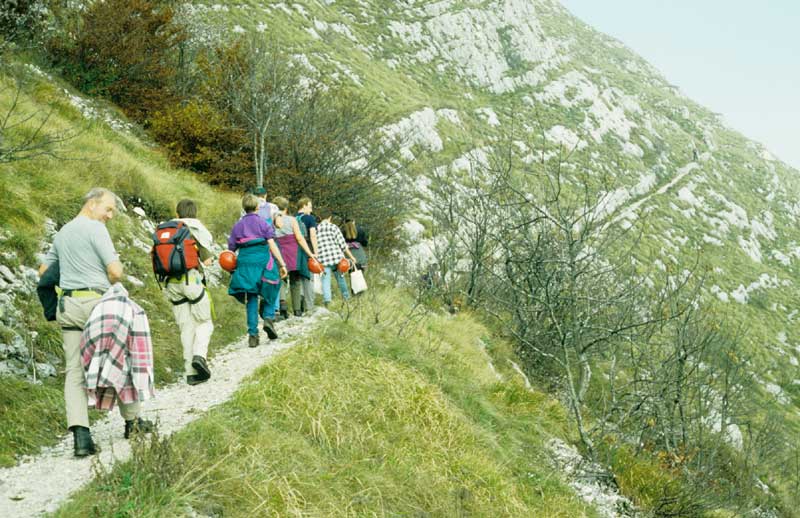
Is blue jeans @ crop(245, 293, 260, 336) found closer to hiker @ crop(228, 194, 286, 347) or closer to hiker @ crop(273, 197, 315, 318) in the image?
hiker @ crop(228, 194, 286, 347)

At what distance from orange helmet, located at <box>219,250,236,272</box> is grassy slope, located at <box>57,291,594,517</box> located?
1.44 m

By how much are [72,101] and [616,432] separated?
12943 mm

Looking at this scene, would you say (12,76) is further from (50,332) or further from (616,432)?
(616,432)

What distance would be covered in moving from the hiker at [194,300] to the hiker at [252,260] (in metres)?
1.15

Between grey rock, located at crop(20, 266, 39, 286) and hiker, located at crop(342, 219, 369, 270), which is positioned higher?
grey rock, located at crop(20, 266, 39, 286)

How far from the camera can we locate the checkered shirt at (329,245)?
10.5m

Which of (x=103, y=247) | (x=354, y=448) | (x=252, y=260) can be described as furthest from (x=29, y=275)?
(x=354, y=448)

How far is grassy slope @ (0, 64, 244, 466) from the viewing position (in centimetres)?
552

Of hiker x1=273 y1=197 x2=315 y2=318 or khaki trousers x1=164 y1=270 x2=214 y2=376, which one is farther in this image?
hiker x1=273 y1=197 x2=315 y2=318

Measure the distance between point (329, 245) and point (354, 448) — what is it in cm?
571

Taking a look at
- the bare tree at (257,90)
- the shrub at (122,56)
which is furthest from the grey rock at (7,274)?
the shrub at (122,56)

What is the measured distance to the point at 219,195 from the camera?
1437 centimetres

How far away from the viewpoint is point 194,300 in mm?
6539

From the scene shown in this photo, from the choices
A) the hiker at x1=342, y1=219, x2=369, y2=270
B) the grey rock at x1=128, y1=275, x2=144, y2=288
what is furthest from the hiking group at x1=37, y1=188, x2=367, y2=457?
the grey rock at x1=128, y1=275, x2=144, y2=288
